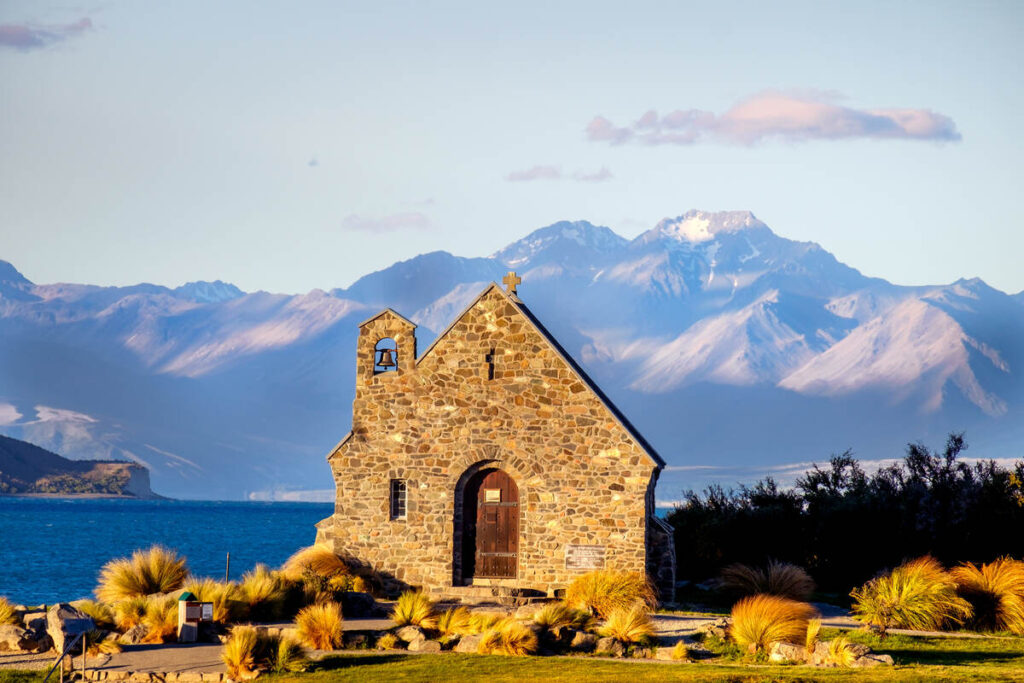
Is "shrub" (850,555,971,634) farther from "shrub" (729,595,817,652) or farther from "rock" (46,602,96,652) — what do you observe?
"rock" (46,602,96,652)

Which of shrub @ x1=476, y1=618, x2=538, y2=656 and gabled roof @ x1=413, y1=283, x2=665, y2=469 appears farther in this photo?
gabled roof @ x1=413, y1=283, x2=665, y2=469

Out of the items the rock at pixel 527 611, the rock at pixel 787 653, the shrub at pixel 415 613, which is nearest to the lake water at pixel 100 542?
the rock at pixel 527 611

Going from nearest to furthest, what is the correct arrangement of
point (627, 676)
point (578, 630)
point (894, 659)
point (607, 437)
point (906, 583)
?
point (627, 676) < point (894, 659) < point (578, 630) < point (906, 583) < point (607, 437)

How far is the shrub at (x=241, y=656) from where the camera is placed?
23000 millimetres

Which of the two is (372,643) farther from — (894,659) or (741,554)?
(741,554)

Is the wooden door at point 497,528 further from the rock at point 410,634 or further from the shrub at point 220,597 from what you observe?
the rock at point 410,634

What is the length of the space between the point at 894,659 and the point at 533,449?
10.9 m

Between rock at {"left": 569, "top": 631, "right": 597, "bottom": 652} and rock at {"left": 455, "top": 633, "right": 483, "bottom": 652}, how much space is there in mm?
1779

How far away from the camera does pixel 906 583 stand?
29078 millimetres

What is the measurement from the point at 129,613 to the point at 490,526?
9.34m

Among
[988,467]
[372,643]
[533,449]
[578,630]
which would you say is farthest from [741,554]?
[372,643]

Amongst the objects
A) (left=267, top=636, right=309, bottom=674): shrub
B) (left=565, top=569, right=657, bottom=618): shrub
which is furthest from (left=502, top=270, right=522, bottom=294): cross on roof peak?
(left=267, top=636, right=309, bottom=674): shrub

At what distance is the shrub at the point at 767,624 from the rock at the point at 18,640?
13114mm

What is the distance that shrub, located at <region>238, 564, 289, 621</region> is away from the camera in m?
28.1
